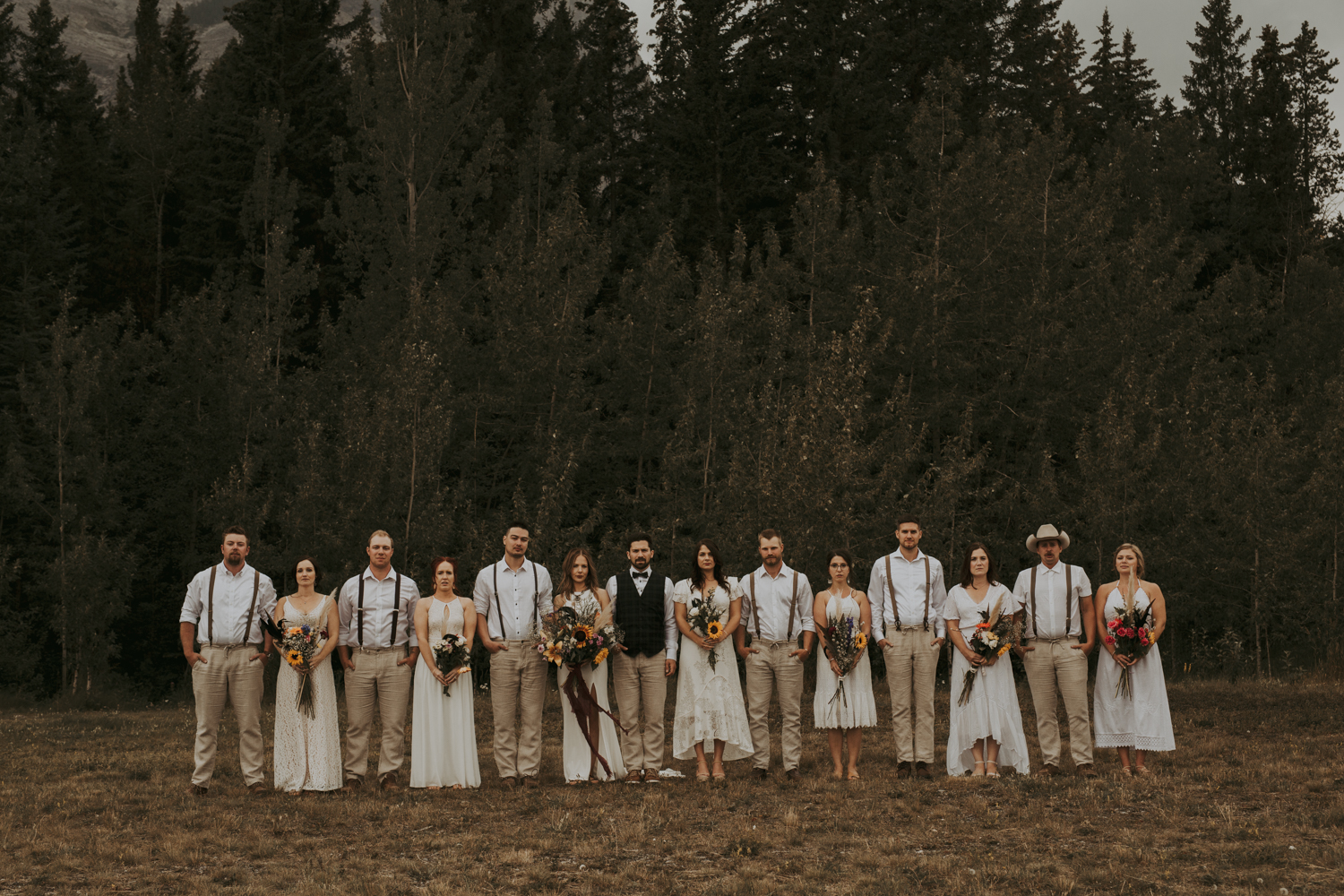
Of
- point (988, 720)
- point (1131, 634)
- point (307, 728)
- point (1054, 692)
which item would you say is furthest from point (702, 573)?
point (1131, 634)

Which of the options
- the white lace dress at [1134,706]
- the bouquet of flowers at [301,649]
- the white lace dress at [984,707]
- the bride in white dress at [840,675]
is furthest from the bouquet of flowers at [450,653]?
the white lace dress at [1134,706]

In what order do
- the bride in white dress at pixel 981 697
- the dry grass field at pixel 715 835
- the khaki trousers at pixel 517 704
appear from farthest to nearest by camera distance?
the khaki trousers at pixel 517 704 < the bride in white dress at pixel 981 697 < the dry grass field at pixel 715 835

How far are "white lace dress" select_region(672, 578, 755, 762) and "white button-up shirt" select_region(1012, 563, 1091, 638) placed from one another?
2623 millimetres

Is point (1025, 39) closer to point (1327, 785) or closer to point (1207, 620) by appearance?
point (1207, 620)

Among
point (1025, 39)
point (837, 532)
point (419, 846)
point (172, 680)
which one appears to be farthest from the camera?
point (1025, 39)

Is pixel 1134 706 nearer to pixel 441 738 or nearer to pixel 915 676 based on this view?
pixel 915 676

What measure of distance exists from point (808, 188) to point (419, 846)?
33774 mm

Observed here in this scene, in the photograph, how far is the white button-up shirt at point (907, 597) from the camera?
1152 cm

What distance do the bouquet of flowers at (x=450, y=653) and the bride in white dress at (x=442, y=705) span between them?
0.14 ft

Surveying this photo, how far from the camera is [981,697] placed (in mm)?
11375

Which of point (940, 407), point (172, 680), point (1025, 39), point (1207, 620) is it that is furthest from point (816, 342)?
point (1025, 39)

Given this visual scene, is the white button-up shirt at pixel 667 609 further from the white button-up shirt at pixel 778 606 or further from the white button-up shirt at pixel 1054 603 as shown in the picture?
the white button-up shirt at pixel 1054 603

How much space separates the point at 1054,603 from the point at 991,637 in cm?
70

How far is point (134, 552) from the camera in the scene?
101 feet
